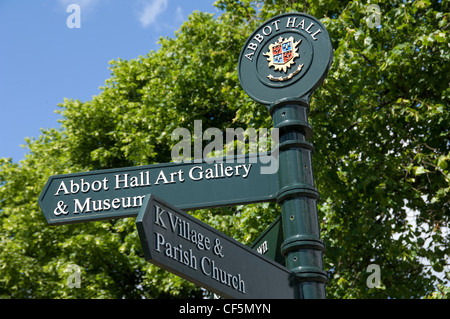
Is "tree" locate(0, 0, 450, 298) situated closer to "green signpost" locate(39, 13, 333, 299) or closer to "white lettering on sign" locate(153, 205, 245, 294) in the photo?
"green signpost" locate(39, 13, 333, 299)

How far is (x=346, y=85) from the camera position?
862 cm

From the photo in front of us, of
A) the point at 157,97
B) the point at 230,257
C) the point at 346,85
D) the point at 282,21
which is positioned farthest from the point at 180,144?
the point at 230,257

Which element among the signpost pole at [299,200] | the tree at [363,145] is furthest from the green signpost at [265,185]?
the tree at [363,145]

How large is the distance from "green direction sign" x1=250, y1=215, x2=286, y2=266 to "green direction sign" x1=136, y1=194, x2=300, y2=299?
1.22ft

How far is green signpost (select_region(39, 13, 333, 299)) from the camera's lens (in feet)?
8.90

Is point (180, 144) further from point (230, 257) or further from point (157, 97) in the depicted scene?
point (230, 257)

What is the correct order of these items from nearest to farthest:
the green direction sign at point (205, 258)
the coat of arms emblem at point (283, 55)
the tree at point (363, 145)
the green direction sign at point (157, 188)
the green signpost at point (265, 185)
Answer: the green direction sign at point (205, 258) → the green signpost at point (265, 185) → the green direction sign at point (157, 188) → the coat of arms emblem at point (283, 55) → the tree at point (363, 145)

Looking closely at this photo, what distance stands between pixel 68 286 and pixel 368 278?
598 cm

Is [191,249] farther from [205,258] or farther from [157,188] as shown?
[157,188]

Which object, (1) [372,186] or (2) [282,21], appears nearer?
(2) [282,21]

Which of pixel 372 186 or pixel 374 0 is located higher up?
pixel 374 0

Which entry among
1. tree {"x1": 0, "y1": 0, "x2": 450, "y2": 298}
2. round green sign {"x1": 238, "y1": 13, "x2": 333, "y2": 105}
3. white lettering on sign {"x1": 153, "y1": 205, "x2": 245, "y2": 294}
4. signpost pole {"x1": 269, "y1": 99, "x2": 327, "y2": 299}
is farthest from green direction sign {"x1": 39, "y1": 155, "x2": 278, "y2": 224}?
tree {"x1": 0, "y1": 0, "x2": 450, "y2": 298}

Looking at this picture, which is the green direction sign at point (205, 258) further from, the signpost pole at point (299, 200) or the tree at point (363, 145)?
the tree at point (363, 145)

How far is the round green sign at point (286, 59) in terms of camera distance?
316cm
